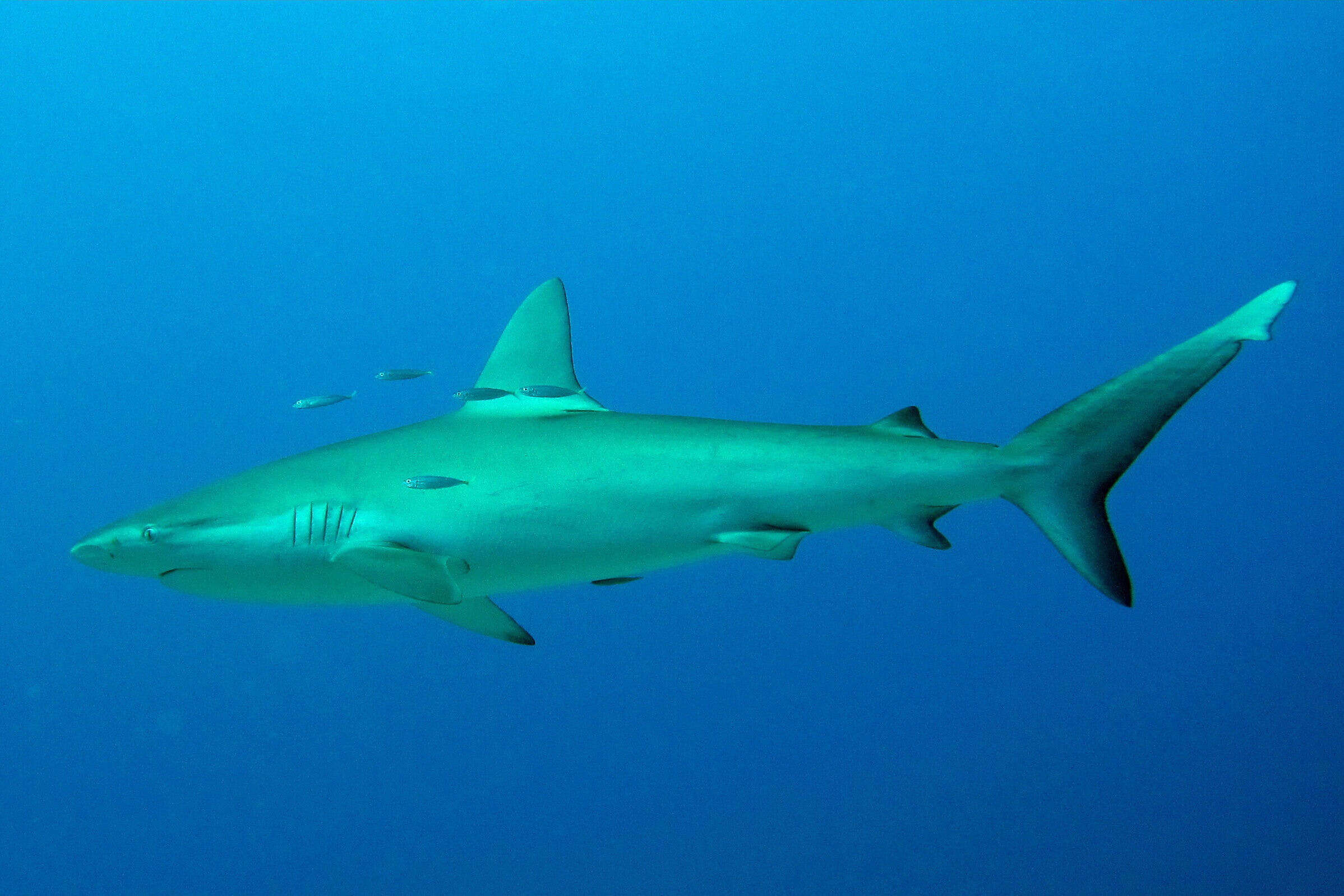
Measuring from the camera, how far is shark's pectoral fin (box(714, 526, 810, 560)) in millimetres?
1846

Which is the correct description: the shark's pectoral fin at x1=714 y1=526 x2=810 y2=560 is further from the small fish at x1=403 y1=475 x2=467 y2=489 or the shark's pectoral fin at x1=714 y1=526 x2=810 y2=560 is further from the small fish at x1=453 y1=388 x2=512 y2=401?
the small fish at x1=453 y1=388 x2=512 y2=401

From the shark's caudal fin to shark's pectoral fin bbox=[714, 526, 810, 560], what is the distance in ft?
1.71

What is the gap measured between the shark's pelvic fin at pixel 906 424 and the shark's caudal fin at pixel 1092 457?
0.60 ft

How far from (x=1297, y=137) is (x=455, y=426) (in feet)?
23.6

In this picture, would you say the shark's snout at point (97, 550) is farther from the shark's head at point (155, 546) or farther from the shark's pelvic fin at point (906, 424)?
the shark's pelvic fin at point (906, 424)

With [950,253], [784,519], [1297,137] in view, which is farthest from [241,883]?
[1297,137]

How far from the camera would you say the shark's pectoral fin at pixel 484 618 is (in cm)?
207

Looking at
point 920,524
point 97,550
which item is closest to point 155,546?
point 97,550

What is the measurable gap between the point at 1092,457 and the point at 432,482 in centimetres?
149

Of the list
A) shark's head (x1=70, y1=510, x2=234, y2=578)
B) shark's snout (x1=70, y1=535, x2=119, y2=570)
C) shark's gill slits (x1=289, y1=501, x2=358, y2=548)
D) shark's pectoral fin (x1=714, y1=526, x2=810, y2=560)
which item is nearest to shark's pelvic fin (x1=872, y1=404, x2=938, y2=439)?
shark's pectoral fin (x1=714, y1=526, x2=810, y2=560)

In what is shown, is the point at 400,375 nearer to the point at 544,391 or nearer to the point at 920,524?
the point at 544,391

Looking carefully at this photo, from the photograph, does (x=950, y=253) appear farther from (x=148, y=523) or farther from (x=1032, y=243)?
(x=148, y=523)

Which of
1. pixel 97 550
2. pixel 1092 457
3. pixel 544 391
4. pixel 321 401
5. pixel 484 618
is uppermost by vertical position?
pixel 321 401

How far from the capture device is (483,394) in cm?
223
